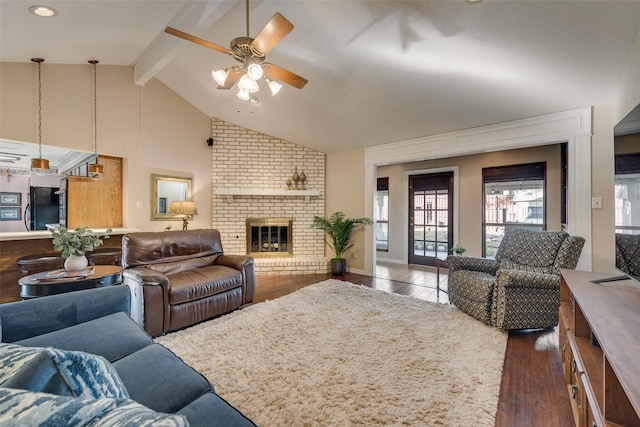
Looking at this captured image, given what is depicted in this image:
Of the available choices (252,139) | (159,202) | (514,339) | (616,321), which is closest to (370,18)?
(616,321)

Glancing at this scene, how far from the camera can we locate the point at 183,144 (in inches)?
188

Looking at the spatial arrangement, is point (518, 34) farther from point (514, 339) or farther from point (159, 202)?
point (159, 202)

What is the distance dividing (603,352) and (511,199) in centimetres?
475

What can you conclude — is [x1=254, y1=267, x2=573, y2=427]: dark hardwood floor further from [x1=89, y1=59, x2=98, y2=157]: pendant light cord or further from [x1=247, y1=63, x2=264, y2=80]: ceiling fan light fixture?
[x1=89, y1=59, x2=98, y2=157]: pendant light cord

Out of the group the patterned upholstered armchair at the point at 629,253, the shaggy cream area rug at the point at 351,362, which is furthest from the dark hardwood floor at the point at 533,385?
the patterned upholstered armchair at the point at 629,253

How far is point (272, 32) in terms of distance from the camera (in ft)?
6.31

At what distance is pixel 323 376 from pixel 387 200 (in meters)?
5.04

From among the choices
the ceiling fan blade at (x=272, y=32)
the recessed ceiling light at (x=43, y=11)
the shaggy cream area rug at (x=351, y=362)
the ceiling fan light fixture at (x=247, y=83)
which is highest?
the recessed ceiling light at (x=43, y=11)

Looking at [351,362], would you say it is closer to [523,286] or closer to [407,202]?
[523,286]

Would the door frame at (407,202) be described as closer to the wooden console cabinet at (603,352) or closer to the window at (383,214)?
the window at (383,214)

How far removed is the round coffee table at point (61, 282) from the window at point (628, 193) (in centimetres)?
363

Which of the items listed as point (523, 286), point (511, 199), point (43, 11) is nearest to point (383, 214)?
point (511, 199)

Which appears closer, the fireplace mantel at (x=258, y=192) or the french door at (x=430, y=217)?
the fireplace mantel at (x=258, y=192)

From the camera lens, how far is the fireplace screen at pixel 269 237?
5289 millimetres
